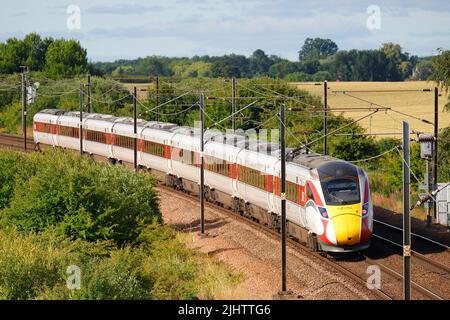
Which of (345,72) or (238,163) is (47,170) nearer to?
(238,163)

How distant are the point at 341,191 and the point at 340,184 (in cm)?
25

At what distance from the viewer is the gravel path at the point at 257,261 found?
1008 inches

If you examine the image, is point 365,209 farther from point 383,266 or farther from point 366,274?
point 366,274

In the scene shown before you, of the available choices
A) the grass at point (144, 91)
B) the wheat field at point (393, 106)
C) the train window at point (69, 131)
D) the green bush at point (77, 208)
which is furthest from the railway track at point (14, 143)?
the green bush at point (77, 208)

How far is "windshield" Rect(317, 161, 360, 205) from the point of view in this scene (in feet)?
93.6

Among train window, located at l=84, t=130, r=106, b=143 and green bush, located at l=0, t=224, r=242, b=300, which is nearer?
green bush, located at l=0, t=224, r=242, b=300

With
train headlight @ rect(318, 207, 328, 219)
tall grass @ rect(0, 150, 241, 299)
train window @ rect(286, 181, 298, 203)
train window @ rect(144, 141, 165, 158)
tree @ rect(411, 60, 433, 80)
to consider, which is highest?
tree @ rect(411, 60, 433, 80)

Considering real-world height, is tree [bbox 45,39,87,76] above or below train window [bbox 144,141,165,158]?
above

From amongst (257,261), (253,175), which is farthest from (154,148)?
(257,261)

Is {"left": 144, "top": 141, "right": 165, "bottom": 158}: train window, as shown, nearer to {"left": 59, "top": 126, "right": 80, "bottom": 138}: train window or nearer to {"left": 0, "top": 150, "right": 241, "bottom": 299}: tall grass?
{"left": 0, "top": 150, "right": 241, "bottom": 299}: tall grass

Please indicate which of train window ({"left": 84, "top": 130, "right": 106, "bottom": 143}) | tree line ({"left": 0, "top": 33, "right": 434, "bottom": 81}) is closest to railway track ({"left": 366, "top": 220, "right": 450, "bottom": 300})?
train window ({"left": 84, "top": 130, "right": 106, "bottom": 143})

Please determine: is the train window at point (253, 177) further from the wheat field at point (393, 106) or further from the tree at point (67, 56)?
the tree at point (67, 56)
